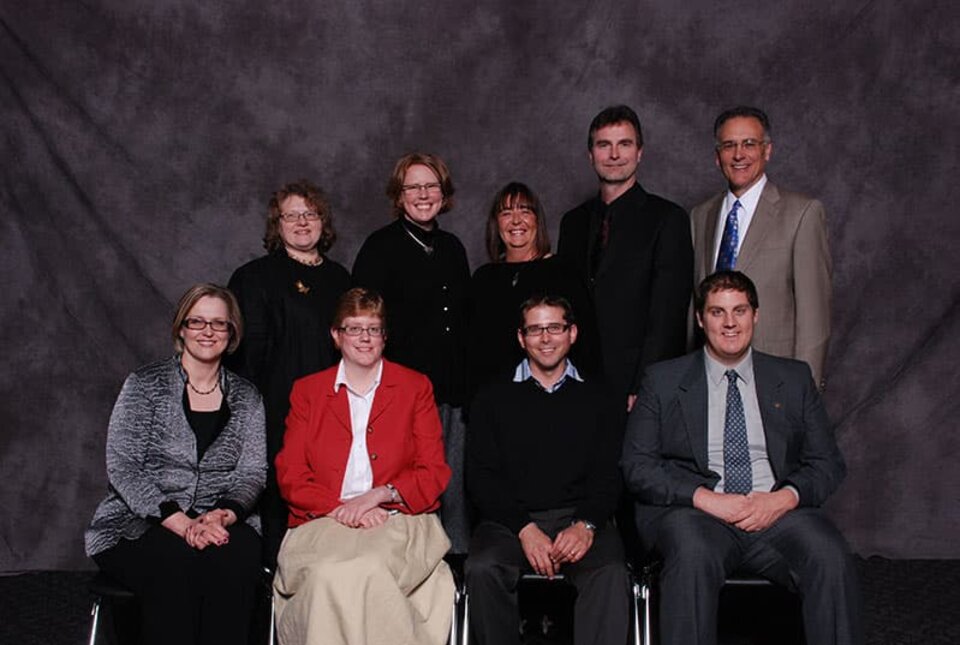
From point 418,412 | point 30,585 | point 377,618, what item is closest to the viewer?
point 377,618

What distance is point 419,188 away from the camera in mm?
3840

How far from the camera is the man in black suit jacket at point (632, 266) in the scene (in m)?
3.76

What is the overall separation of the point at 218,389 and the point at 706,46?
2.61 m

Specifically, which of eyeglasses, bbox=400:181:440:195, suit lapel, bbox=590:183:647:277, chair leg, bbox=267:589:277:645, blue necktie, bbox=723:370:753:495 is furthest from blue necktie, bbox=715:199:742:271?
chair leg, bbox=267:589:277:645

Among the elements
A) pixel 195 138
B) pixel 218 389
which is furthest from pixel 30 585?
pixel 195 138

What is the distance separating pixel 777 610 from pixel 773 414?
3.85ft

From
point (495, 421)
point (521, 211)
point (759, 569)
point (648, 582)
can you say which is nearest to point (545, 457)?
point (495, 421)

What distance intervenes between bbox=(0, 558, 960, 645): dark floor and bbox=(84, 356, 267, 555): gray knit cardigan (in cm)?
75

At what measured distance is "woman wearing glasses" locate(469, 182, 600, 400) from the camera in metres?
3.76

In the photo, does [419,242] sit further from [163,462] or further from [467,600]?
[467,600]

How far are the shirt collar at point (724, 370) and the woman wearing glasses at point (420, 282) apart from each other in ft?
3.01

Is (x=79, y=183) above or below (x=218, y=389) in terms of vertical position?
above

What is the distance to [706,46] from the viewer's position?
15.4 feet

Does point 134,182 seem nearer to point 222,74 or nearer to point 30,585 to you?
point 222,74
